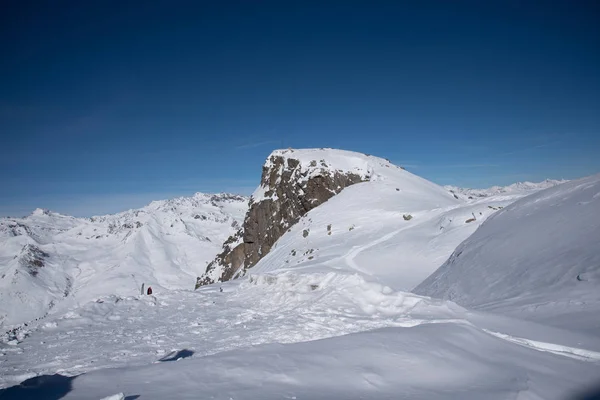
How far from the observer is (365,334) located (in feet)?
20.5

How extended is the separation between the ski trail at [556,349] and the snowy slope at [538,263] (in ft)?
3.12

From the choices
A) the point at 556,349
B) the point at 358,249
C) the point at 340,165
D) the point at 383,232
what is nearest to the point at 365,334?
the point at 556,349

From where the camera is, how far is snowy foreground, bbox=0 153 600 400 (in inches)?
168

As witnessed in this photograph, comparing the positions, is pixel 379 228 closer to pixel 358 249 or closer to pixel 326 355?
pixel 358 249

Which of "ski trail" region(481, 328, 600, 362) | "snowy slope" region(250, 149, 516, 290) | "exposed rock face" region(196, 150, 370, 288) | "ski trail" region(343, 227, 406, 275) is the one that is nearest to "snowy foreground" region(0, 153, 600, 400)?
"ski trail" region(481, 328, 600, 362)

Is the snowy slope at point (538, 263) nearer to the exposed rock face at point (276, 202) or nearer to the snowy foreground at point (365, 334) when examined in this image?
the snowy foreground at point (365, 334)

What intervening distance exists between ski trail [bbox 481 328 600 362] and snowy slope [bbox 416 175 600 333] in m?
0.95

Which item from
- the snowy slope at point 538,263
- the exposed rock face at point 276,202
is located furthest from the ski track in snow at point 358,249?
the exposed rock face at point 276,202

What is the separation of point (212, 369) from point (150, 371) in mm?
795

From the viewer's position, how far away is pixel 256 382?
4246 mm

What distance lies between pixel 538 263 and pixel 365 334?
6334 millimetres

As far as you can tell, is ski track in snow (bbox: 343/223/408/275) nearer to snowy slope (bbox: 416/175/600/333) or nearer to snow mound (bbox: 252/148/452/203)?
snowy slope (bbox: 416/175/600/333)

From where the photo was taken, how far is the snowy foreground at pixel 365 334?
14.0 feet

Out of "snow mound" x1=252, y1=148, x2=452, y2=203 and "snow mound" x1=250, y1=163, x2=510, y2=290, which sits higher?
"snow mound" x1=252, y1=148, x2=452, y2=203
